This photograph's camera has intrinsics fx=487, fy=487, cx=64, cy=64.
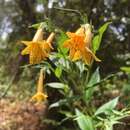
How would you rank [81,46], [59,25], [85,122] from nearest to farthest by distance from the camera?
1. [81,46]
2. [85,122]
3. [59,25]

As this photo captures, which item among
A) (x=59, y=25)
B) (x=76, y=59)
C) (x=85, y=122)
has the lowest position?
(x=85, y=122)

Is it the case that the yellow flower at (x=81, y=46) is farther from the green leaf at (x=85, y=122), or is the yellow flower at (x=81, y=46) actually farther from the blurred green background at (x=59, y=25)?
the blurred green background at (x=59, y=25)

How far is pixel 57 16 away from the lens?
495 centimetres

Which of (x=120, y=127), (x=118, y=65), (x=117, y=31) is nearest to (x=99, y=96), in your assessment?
(x=118, y=65)

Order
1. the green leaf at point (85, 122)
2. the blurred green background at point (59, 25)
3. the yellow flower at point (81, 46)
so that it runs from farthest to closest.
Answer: the blurred green background at point (59, 25)
the green leaf at point (85, 122)
the yellow flower at point (81, 46)

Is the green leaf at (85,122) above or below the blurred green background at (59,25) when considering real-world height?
below

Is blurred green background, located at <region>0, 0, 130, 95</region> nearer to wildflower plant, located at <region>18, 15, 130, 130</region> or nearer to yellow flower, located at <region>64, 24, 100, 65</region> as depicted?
wildflower plant, located at <region>18, 15, 130, 130</region>

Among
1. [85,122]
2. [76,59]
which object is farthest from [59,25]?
[76,59]

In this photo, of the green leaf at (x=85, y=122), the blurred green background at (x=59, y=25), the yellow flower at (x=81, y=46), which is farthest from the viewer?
the blurred green background at (x=59, y=25)

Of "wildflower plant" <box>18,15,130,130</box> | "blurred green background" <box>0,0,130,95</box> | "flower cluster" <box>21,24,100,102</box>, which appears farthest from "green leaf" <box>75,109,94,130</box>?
"blurred green background" <box>0,0,130,95</box>

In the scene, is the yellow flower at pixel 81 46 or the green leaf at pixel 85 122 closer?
the yellow flower at pixel 81 46

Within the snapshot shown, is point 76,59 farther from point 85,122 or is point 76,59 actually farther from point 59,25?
point 59,25

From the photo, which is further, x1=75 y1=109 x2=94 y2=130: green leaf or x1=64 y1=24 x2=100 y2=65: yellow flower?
x1=75 y1=109 x2=94 y2=130: green leaf

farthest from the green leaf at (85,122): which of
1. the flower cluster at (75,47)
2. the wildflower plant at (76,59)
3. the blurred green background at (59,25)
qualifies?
the blurred green background at (59,25)
